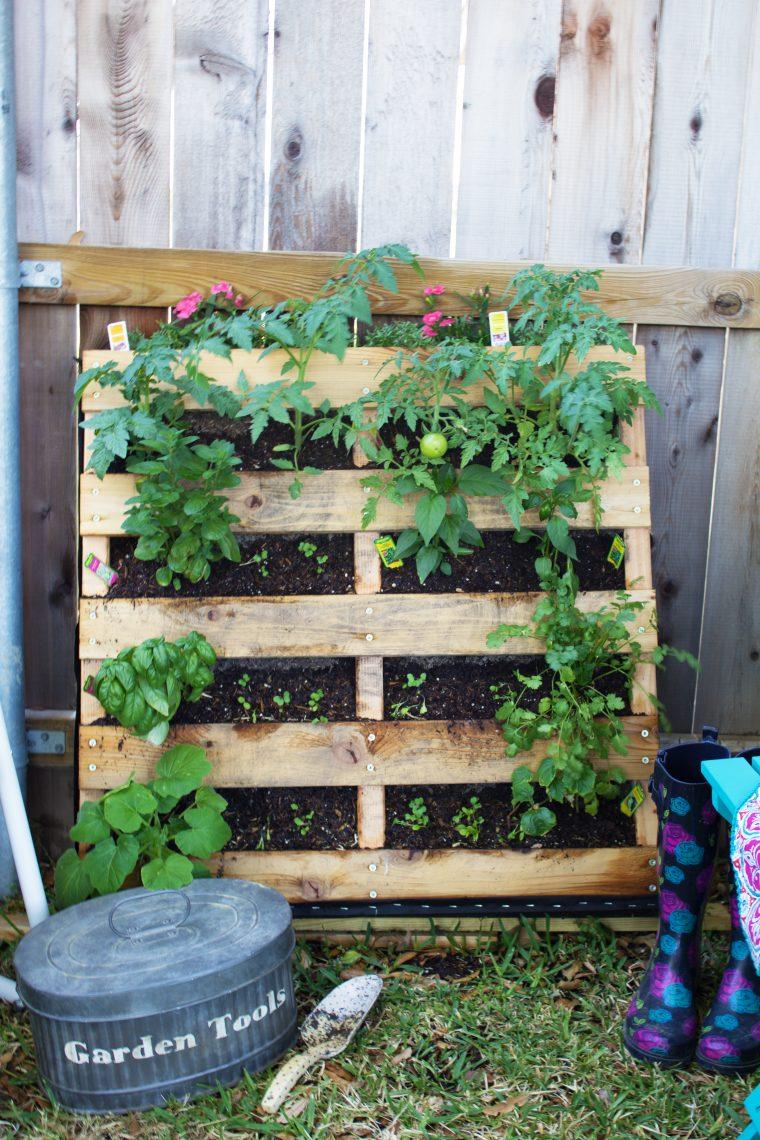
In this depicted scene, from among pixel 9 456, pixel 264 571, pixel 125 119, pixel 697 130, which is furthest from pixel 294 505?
pixel 697 130

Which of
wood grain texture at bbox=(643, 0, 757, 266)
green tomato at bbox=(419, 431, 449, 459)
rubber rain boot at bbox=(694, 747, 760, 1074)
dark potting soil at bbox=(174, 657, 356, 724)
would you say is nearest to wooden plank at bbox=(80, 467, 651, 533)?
green tomato at bbox=(419, 431, 449, 459)

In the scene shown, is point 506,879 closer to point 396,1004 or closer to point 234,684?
point 396,1004

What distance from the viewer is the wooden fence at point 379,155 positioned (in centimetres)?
241

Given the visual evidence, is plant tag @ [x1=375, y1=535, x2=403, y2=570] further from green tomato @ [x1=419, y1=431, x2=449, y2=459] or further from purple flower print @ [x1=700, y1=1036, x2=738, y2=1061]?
purple flower print @ [x1=700, y1=1036, x2=738, y2=1061]

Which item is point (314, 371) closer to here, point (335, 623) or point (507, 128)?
point (335, 623)

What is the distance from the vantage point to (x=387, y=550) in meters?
2.24

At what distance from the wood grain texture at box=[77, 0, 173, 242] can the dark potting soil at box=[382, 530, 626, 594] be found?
41.4 inches

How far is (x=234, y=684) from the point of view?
2.25m

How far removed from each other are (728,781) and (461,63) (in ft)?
6.21

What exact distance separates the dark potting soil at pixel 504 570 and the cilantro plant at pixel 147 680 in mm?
491

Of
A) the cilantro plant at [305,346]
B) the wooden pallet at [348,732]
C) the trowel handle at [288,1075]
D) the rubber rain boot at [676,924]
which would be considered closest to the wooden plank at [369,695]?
the wooden pallet at [348,732]

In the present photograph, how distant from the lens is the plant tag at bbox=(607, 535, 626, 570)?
2.27m

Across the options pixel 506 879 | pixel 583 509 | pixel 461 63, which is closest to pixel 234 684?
pixel 506 879

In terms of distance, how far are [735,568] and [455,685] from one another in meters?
0.95
